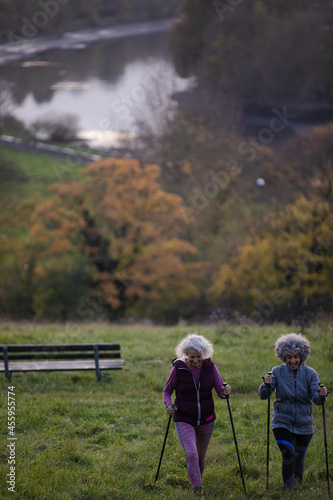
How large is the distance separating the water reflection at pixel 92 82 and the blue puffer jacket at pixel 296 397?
4294 cm

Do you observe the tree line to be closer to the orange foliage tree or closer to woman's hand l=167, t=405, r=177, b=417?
the orange foliage tree

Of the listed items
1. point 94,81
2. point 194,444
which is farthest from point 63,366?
point 94,81

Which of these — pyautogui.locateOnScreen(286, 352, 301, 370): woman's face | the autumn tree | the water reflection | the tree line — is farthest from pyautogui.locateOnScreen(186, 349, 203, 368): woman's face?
the water reflection

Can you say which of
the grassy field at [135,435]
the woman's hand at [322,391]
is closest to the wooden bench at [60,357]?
the grassy field at [135,435]

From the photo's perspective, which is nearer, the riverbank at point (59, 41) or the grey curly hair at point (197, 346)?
the grey curly hair at point (197, 346)

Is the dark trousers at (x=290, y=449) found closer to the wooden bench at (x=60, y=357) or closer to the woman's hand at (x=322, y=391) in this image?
the woman's hand at (x=322, y=391)

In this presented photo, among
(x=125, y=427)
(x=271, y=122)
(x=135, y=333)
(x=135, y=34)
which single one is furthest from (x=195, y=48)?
(x=125, y=427)

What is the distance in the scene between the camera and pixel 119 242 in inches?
1234

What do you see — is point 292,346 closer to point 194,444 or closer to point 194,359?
point 194,359

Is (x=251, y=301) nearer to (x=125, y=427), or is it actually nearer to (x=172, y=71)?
(x=125, y=427)

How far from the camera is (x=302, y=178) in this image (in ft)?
131

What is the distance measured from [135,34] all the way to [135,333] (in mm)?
48669

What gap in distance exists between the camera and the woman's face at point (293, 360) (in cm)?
479

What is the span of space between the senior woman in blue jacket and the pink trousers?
0.61m
